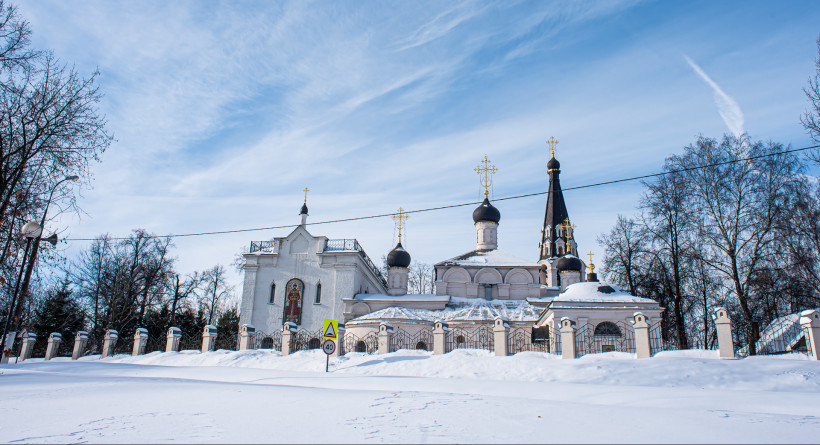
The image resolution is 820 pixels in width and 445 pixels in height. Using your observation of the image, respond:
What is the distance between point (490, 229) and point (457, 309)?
8.97m

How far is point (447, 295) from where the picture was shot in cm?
3088

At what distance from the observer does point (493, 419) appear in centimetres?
536

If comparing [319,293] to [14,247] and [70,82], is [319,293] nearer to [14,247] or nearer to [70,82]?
[14,247]

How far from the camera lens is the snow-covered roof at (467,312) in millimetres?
26469

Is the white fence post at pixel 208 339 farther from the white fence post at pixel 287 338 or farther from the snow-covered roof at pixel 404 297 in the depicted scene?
the snow-covered roof at pixel 404 297

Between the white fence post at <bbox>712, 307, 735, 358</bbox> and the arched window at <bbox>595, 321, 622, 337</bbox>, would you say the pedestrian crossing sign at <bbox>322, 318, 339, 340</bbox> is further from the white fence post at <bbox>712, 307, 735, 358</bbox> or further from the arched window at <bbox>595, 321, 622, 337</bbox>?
the arched window at <bbox>595, 321, 622, 337</bbox>

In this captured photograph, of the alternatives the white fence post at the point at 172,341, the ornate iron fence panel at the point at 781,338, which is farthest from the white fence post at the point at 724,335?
the white fence post at the point at 172,341

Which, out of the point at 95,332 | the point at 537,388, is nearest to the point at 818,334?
the point at 537,388

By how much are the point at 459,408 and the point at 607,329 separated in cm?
1886

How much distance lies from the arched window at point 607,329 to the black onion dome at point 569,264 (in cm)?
1029

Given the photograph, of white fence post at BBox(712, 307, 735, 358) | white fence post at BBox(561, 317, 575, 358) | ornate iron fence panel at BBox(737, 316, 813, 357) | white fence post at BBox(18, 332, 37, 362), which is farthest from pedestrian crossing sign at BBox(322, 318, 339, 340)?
white fence post at BBox(18, 332, 37, 362)

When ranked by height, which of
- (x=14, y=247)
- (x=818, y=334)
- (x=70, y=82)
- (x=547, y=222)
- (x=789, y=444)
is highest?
(x=547, y=222)

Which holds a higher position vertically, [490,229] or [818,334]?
[490,229]

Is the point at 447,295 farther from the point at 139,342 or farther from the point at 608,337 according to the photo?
the point at 139,342
